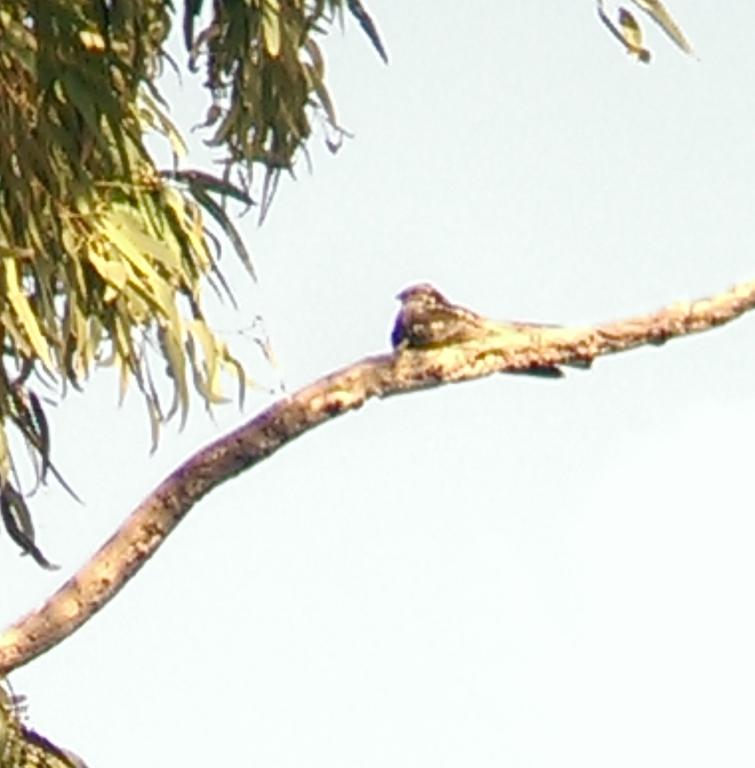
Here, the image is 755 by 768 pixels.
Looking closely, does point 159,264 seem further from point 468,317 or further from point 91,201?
point 468,317

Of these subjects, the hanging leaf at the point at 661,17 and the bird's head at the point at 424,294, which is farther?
the hanging leaf at the point at 661,17

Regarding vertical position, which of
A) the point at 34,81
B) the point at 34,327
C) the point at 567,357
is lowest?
the point at 567,357

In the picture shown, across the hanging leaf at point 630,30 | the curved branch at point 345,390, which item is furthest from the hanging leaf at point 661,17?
the curved branch at point 345,390

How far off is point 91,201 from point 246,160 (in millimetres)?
729

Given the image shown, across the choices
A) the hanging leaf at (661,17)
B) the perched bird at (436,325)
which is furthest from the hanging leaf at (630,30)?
the perched bird at (436,325)

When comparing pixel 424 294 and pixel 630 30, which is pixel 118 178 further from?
pixel 424 294

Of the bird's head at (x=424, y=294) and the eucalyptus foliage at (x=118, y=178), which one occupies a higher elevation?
the eucalyptus foliage at (x=118, y=178)

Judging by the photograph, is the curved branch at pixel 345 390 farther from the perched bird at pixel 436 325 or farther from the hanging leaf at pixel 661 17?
the hanging leaf at pixel 661 17

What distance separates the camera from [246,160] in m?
3.54

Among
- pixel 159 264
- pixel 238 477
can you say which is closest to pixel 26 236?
pixel 159 264

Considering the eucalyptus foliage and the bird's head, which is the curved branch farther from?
the eucalyptus foliage

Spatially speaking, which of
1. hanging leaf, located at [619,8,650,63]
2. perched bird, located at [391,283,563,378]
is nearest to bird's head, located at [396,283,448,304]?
perched bird, located at [391,283,563,378]

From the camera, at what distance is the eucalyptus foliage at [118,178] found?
8.72 ft

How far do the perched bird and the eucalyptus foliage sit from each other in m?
0.82
